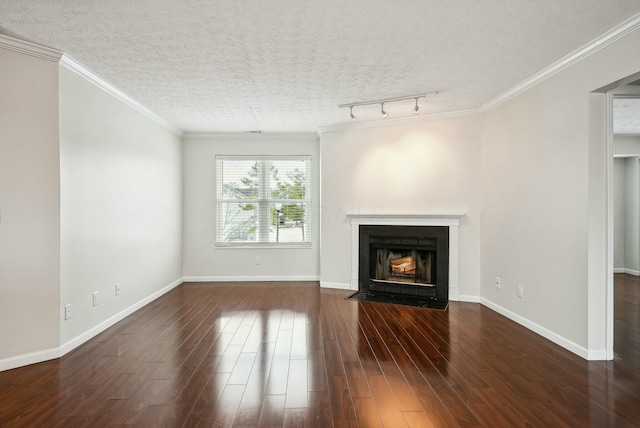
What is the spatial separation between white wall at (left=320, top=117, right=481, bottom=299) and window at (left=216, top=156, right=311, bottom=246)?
73 centimetres

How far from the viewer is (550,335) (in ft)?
10.9

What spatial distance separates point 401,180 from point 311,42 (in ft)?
9.20

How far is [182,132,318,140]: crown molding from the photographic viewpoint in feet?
19.9

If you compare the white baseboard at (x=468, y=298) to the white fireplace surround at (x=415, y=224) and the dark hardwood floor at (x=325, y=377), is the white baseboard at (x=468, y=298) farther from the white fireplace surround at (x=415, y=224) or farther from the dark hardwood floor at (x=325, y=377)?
the dark hardwood floor at (x=325, y=377)

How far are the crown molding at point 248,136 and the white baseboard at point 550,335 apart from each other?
3852 mm

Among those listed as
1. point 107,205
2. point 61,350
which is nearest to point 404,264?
point 107,205

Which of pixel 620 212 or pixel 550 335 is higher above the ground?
pixel 620 212

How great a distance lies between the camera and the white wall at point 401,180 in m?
4.79

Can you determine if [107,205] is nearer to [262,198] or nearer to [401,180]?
[262,198]

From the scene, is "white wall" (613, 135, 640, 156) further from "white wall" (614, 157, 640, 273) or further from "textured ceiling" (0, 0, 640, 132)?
"textured ceiling" (0, 0, 640, 132)

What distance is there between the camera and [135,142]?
4.42 m

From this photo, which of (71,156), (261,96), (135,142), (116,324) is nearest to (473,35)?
(261,96)

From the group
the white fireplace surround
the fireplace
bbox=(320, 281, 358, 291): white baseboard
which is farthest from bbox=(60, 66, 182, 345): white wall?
the fireplace

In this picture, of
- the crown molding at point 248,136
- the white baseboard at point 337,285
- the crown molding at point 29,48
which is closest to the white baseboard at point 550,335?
the white baseboard at point 337,285
